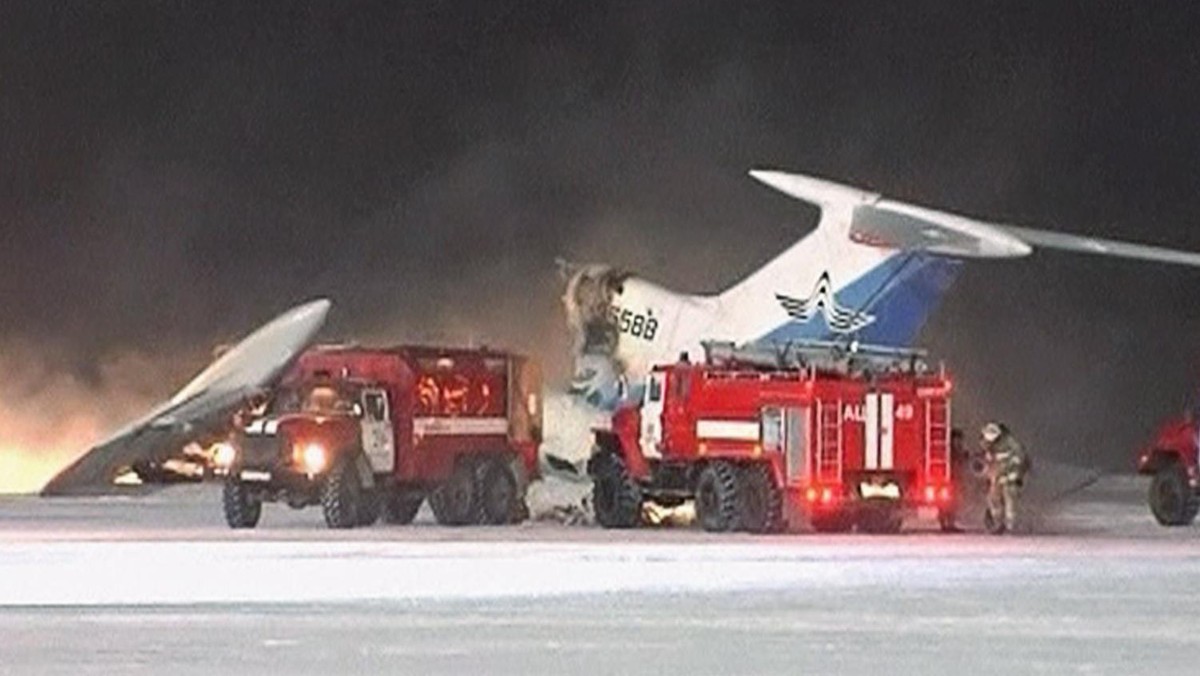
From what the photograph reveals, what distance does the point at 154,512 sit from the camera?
45.3m

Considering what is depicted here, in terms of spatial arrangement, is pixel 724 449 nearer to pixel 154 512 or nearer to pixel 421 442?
pixel 421 442

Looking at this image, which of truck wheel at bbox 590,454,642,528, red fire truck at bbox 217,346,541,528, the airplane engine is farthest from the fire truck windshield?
the airplane engine

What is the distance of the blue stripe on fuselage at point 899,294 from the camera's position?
1610 inches

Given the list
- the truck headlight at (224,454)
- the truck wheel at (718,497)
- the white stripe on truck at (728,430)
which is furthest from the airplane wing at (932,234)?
the truck headlight at (224,454)

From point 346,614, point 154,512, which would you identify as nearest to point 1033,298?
point 154,512

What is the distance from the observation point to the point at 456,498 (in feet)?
135

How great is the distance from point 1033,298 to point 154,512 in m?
37.4

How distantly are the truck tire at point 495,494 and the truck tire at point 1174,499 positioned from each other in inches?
360

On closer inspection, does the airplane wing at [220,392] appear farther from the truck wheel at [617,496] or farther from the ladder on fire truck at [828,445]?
the ladder on fire truck at [828,445]

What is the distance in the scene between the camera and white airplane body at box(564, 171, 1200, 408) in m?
40.3

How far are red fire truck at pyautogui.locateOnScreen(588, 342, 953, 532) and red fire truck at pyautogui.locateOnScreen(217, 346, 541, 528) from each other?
121 inches

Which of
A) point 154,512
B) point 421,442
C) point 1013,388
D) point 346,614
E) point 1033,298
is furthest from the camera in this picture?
point 1033,298

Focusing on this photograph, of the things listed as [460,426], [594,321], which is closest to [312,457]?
[460,426]

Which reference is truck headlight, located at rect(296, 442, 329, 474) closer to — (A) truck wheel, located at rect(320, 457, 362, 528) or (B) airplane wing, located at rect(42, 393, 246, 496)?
(A) truck wheel, located at rect(320, 457, 362, 528)
